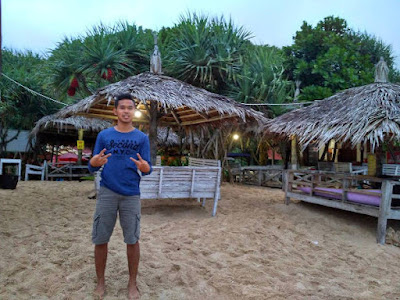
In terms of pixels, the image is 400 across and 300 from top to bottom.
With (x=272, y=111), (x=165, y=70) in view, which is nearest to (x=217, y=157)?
(x=272, y=111)

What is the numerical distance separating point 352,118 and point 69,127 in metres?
9.83

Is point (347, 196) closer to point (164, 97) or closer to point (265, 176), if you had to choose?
point (164, 97)

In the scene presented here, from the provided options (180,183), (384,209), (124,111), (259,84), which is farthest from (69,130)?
(384,209)

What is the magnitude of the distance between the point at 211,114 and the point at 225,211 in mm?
2447

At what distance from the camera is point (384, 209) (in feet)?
14.5

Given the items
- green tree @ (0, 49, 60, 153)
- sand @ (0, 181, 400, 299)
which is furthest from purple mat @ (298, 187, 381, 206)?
green tree @ (0, 49, 60, 153)

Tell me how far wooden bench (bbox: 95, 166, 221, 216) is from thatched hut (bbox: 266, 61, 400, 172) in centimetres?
179

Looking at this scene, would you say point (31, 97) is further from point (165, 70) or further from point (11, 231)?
point (11, 231)

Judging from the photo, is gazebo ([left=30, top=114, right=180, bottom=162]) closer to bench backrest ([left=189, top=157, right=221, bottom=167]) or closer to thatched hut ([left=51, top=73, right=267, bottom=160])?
bench backrest ([left=189, top=157, right=221, bottom=167])

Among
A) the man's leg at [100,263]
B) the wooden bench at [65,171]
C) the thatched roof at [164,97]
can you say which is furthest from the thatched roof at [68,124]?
the man's leg at [100,263]

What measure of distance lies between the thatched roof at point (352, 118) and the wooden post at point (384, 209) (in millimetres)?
633

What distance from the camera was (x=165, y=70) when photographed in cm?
1059

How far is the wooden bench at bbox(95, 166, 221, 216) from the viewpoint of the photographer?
473 cm

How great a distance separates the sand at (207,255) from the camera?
2551 mm
